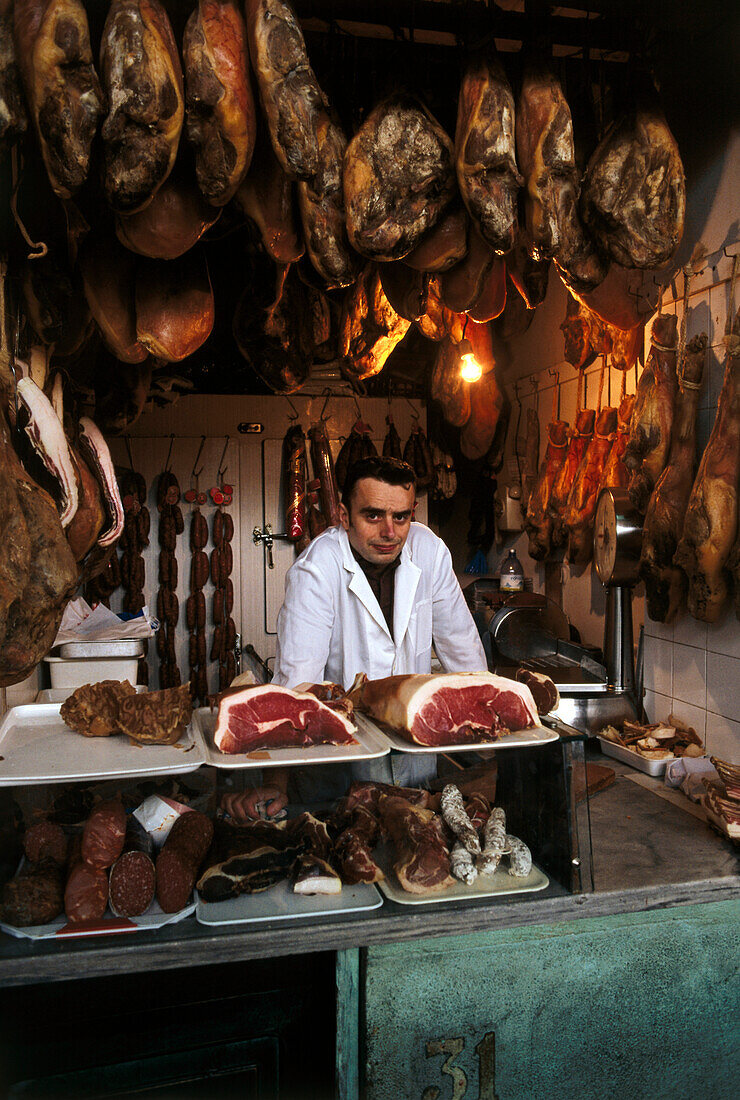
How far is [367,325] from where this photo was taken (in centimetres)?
446

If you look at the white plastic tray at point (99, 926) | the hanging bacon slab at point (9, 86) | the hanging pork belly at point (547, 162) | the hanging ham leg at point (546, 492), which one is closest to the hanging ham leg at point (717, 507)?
the hanging pork belly at point (547, 162)

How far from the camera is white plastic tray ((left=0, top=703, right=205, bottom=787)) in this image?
1.79 meters

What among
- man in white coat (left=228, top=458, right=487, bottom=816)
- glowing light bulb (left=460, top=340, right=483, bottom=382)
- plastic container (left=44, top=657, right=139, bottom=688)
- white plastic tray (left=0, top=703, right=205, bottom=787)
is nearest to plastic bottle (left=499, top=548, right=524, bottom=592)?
glowing light bulb (left=460, top=340, right=483, bottom=382)

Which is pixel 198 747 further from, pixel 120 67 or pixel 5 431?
pixel 120 67

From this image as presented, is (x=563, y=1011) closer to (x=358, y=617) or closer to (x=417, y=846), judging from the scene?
(x=417, y=846)

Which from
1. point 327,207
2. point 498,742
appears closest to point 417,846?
point 498,742

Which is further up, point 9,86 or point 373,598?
point 9,86

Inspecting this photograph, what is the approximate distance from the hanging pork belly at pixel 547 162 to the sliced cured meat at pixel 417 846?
2.00 metres

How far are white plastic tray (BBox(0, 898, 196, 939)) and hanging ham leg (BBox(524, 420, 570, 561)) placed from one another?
4460 mm

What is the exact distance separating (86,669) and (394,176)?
3.07m

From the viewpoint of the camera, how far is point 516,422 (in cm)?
736

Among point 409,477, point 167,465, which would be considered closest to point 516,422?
point 167,465

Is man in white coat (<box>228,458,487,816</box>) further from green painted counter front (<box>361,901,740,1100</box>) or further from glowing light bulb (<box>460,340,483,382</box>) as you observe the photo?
glowing light bulb (<box>460,340,483,382</box>)

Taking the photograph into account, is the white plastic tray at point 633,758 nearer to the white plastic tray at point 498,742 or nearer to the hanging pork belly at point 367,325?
the white plastic tray at point 498,742
